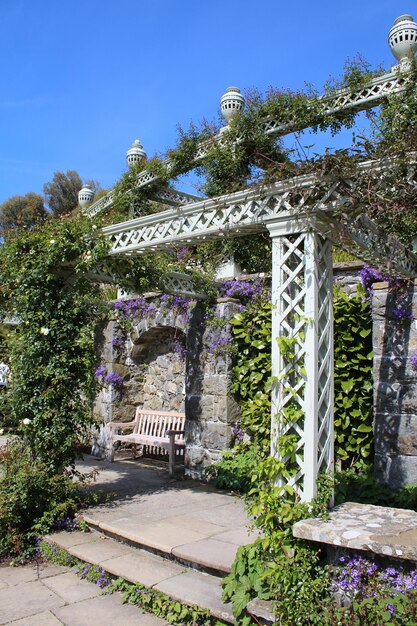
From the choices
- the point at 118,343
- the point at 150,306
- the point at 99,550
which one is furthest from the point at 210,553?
the point at 118,343

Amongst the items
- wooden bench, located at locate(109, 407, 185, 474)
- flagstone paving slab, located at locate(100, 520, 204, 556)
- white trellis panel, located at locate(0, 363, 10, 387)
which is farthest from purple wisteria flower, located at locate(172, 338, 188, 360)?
flagstone paving slab, located at locate(100, 520, 204, 556)

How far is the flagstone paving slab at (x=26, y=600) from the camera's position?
334 cm

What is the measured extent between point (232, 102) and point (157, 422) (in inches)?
213

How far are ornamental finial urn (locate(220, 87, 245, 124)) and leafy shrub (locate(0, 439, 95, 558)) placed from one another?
638 cm

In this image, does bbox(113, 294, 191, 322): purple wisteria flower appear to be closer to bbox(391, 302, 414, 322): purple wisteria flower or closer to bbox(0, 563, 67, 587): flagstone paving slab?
bbox(391, 302, 414, 322): purple wisteria flower

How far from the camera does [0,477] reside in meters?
4.88

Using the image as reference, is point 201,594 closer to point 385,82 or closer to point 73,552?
point 73,552

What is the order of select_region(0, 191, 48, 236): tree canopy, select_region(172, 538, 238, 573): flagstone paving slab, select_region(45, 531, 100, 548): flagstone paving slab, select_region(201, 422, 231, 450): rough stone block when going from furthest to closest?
select_region(0, 191, 48, 236): tree canopy → select_region(201, 422, 231, 450): rough stone block → select_region(45, 531, 100, 548): flagstone paving slab → select_region(172, 538, 238, 573): flagstone paving slab

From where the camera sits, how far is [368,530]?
106 inches

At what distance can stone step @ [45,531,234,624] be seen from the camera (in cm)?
323

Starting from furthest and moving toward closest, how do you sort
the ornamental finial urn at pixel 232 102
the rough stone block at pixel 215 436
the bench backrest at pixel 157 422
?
the ornamental finial urn at pixel 232 102 → the bench backrest at pixel 157 422 → the rough stone block at pixel 215 436

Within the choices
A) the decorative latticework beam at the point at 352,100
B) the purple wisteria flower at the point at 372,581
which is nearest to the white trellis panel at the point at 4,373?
the decorative latticework beam at the point at 352,100

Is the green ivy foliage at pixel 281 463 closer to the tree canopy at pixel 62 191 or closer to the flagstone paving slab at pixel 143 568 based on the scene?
the flagstone paving slab at pixel 143 568

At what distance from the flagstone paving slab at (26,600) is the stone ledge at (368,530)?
1.83 m
